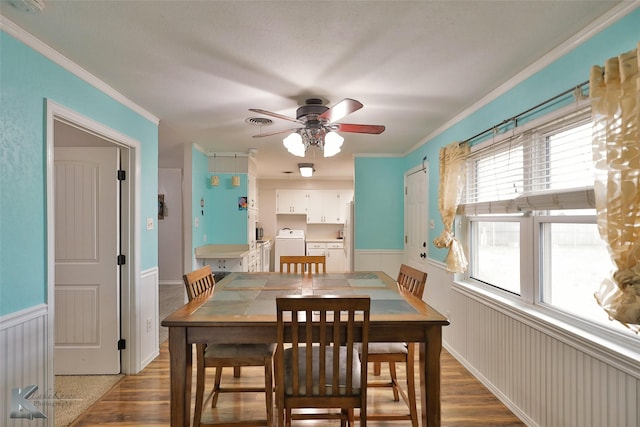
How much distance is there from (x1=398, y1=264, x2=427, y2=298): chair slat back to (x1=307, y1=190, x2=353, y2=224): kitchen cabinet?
497cm

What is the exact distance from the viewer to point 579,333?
1.74 m

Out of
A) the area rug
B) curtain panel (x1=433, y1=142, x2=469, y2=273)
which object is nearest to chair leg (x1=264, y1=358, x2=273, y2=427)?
the area rug

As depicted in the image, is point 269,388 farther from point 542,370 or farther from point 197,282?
point 542,370

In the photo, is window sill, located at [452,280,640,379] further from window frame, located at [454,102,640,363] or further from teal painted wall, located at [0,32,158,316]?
teal painted wall, located at [0,32,158,316]

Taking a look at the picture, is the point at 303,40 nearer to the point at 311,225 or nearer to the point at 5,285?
the point at 5,285

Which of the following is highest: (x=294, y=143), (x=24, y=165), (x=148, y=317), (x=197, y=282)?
(x=294, y=143)

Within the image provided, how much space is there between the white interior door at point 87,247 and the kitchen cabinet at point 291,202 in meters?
4.88

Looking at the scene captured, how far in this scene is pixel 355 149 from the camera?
15.6ft

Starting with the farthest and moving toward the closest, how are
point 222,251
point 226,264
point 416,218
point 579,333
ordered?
point 222,251 < point 226,264 < point 416,218 < point 579,333

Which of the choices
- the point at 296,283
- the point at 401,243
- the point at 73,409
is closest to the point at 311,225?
the point at 401,243

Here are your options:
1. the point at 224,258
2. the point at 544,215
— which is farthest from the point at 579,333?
the point at 224,258

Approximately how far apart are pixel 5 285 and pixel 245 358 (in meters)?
1.27

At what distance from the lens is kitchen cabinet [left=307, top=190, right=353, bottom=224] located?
767 cm

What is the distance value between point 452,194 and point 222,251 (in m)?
3.27
